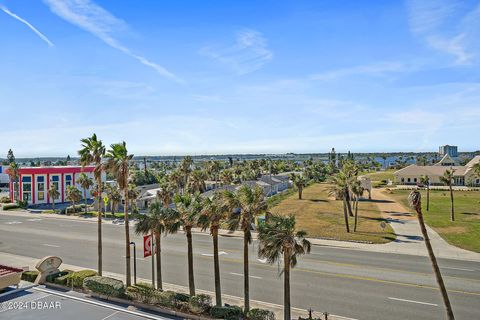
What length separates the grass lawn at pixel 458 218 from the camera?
4112cm

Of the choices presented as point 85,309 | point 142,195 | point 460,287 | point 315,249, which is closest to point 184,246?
point 315,249

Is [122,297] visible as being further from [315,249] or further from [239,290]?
[315,249]

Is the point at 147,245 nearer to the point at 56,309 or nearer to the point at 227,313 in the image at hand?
the point at 56,309

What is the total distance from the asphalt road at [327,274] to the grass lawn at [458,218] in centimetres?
937

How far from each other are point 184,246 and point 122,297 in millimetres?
17199

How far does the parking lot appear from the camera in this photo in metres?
17.6

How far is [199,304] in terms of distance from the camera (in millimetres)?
20594

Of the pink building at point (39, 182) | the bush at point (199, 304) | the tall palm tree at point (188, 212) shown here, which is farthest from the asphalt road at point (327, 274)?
the pink building at point (39, 182)

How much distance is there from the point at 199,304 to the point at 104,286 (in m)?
7.24

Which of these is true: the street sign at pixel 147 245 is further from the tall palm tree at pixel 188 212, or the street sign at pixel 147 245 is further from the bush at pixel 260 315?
the bush at pixel 260 315

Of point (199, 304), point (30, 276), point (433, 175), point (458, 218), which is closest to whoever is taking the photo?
point (199, 304)

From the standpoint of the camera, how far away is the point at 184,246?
40.4 m

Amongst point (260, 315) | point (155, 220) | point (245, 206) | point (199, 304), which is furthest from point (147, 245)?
point (260, 315)

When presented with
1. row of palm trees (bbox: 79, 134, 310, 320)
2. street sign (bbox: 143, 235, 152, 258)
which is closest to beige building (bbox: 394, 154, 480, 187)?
row of palm trees (bbox: 79, 134, 310, 320)
